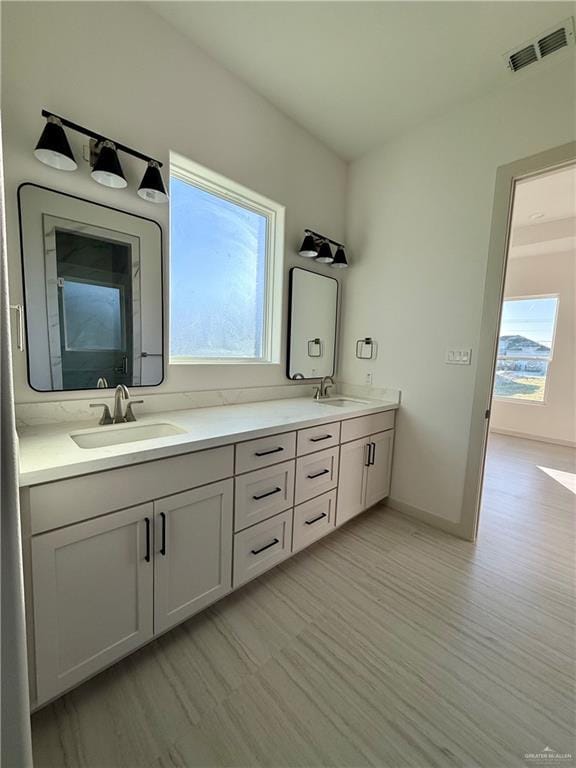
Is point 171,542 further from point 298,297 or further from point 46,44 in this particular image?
point 46,44

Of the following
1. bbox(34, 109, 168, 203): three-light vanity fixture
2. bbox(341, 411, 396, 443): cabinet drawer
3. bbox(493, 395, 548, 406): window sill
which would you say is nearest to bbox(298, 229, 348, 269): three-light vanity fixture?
bbox(34, 109, 168, 203): three-light vanity fixture

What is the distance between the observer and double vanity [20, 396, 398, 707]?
3.31 feet

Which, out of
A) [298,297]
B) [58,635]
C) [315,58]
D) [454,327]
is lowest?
[58,635]

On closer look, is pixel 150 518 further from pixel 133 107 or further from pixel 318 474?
pixel 133 107

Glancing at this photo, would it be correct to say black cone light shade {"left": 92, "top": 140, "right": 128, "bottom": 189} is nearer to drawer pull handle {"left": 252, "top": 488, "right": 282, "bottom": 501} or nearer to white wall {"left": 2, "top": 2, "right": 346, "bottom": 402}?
white wall {"left": 2, "top": 2, "right": 346, "bottom": 402}

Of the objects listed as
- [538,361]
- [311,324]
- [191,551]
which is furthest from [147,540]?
[538,361]

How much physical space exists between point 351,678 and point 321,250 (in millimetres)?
2553

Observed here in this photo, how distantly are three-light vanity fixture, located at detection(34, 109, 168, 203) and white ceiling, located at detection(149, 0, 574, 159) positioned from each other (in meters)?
0.82

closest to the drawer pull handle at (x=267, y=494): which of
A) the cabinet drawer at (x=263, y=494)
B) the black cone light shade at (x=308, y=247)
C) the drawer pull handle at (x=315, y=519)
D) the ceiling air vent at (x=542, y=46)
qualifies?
the cabinet drawer at (x=263, y=494)

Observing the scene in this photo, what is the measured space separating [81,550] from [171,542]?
12.7 inches

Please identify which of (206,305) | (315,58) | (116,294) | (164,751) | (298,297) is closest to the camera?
(164,751)

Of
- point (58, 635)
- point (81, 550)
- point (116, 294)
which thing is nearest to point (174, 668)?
point (58, 635)

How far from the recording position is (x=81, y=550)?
1065 mm

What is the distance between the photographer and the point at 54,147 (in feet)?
4.25
